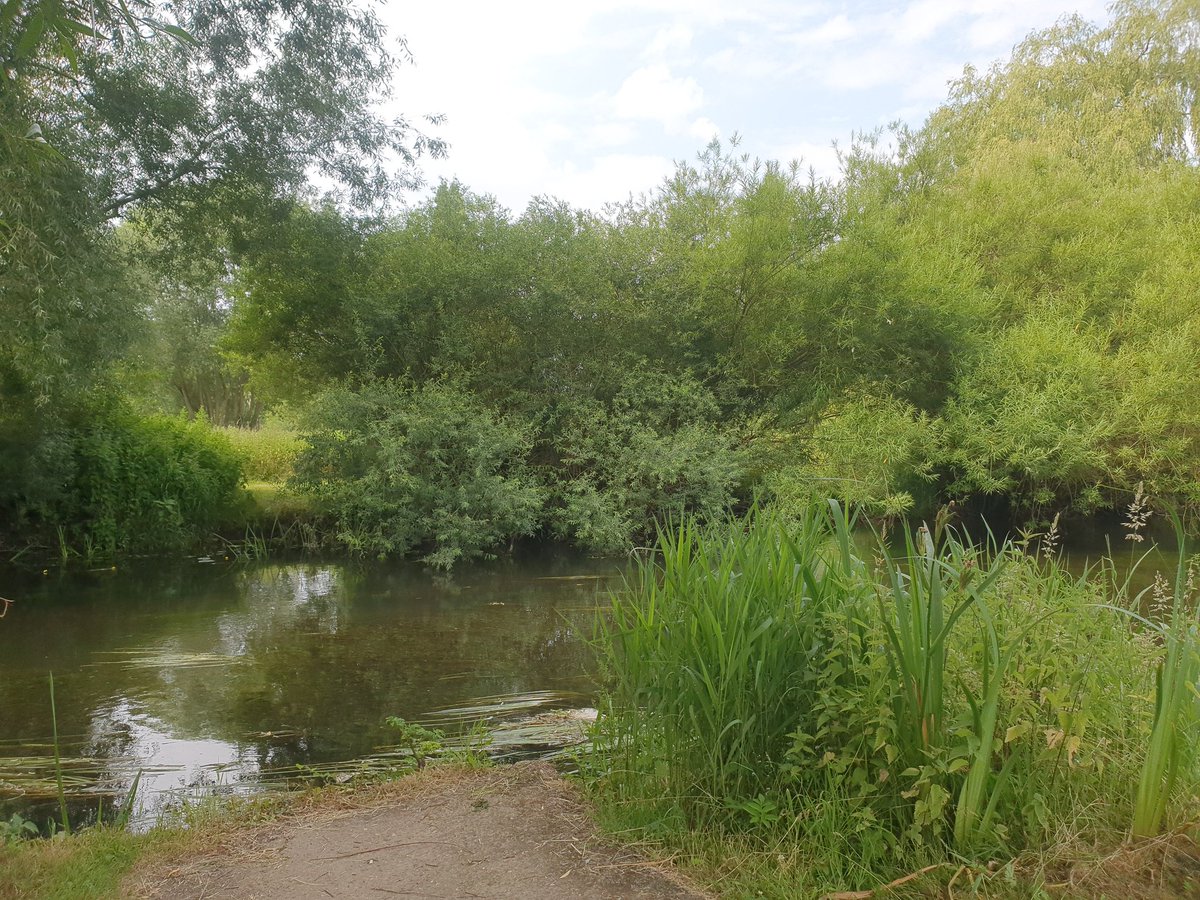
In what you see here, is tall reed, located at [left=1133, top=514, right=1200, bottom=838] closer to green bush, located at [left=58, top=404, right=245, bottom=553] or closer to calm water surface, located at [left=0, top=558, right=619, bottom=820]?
calm water surface, located at [left=0, top=558, right=619, bottom=820]

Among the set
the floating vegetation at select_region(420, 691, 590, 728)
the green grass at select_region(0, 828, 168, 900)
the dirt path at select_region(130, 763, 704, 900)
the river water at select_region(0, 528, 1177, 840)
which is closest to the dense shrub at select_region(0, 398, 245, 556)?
the river water at select_region(0, 528, 1177, 840)

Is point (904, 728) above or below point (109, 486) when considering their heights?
below

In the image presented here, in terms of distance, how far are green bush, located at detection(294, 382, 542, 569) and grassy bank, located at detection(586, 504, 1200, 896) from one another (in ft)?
34.5

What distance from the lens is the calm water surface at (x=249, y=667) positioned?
5887 millimetres

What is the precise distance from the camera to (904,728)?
307 centimetres

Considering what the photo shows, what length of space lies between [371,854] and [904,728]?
2.28 metres

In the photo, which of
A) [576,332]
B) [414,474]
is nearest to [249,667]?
[414,474]

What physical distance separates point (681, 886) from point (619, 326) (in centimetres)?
1434

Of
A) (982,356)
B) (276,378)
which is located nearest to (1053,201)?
(982,356)

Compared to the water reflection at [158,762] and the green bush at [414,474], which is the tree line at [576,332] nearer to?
the green bush at [414,474]

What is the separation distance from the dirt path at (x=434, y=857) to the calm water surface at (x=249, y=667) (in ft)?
5.37

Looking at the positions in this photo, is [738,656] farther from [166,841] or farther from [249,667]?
[249,667]

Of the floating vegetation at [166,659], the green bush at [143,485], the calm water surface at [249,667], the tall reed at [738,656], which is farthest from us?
the green bush at [143,485]

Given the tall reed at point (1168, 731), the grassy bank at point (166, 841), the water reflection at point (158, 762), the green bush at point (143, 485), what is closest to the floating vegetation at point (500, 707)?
the water reflection at point (158, 762)
